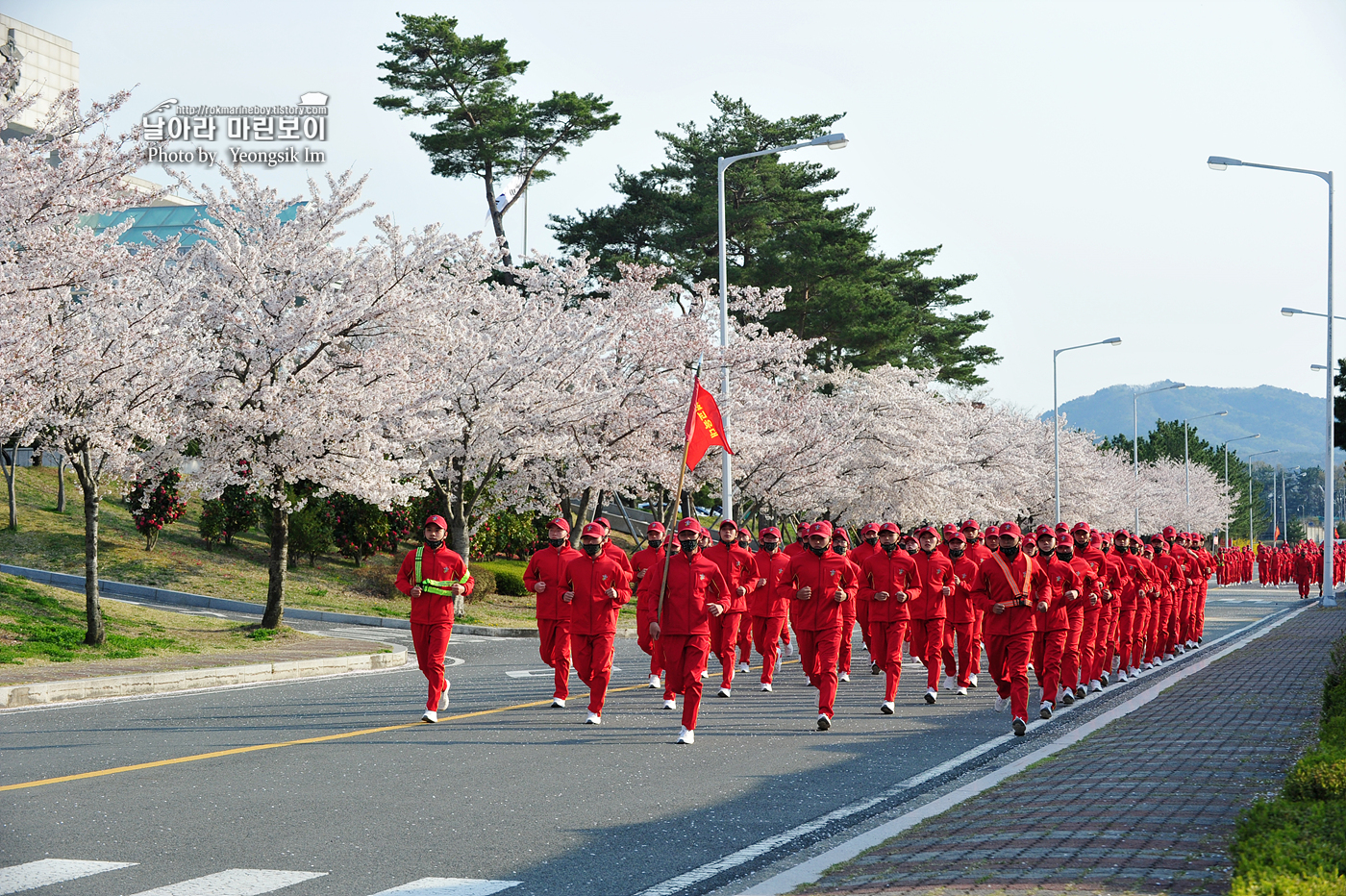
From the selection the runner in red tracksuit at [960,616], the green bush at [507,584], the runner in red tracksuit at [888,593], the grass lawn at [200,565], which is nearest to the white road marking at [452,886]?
the runner in red tracksuit at [888,593]

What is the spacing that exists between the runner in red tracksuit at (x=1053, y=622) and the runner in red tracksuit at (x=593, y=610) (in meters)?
3.93

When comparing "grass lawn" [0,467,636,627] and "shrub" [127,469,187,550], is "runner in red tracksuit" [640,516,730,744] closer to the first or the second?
"grass lawn" [0,467,636,627]

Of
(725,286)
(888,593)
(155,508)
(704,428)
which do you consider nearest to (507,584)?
(155,508)

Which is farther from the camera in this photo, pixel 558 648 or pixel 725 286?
pixel 725 286

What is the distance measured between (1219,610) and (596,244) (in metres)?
23.3

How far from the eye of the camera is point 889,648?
1332cm

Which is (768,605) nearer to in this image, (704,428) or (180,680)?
A: (704,428)

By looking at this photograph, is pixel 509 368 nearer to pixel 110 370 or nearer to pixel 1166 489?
pixel 110 370

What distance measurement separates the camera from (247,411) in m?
19.5

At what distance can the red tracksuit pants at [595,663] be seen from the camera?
1188cm

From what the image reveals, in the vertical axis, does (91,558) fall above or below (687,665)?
above

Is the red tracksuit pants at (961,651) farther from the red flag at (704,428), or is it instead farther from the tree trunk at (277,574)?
the tree trunk at (277,574)

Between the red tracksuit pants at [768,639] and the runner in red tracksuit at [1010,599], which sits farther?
the red tracksuit pants at [768,639]

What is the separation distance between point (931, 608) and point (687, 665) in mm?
4375
